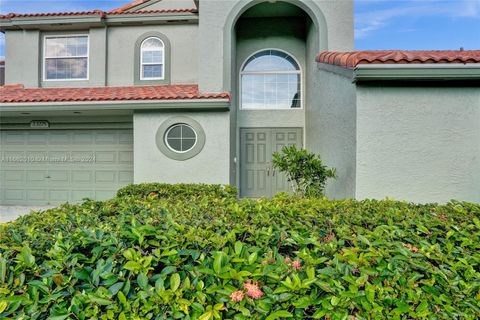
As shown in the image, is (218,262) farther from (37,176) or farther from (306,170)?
(37,176)

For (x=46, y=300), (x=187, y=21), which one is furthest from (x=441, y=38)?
(x=46, y=300)

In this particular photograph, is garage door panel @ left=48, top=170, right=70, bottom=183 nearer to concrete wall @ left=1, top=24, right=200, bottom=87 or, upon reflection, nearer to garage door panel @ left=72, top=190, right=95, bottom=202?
garage door panel @ left=72, top=190, right=95, bottom=202

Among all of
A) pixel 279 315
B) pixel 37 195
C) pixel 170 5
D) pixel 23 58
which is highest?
pixel 170 5

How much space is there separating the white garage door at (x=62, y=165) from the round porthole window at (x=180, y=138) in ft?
7.41

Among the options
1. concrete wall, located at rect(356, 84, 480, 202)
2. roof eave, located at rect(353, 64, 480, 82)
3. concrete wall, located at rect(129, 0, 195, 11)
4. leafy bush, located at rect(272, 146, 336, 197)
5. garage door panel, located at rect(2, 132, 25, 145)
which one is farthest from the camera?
concrete wall, located at rect(129, 0, 195, 11)

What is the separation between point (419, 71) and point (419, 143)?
4.61 feet

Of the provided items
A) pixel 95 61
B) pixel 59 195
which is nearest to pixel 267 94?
pixel 95 61

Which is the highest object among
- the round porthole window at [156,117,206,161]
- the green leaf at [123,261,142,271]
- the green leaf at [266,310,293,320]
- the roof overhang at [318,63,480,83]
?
the roof overhang at [318,63,480,83]

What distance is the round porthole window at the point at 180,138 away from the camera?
8836 mm

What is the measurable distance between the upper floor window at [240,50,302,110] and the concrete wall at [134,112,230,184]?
241cm

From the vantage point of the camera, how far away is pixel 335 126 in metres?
7.52

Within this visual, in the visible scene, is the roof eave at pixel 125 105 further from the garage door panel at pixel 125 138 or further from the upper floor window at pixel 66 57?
the upper floor window at pixel 66 57

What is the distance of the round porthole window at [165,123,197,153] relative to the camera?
889 cm

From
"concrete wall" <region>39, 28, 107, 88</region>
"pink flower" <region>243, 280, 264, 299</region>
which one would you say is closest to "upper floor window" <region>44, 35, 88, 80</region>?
"concrete wall" <region>39, 28, 107, 88</region>
